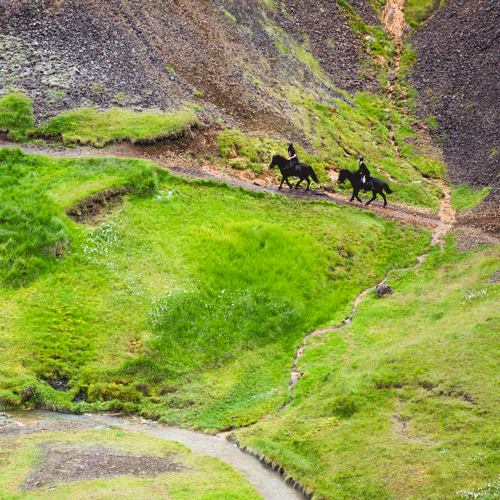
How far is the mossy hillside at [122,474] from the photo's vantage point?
13.9 m

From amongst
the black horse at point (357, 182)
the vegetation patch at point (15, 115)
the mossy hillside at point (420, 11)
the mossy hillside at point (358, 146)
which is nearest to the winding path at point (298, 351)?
the black horse at point (357, 182)

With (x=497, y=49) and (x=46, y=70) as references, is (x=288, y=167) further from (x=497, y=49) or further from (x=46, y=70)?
(x=497, y=49)

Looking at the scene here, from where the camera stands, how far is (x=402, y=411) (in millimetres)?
18125

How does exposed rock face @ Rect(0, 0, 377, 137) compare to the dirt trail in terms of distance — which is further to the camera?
exposed rock face @ Rect(0, 0, 377, 137)

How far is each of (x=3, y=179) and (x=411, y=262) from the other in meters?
26.8

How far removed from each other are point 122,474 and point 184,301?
456 inches

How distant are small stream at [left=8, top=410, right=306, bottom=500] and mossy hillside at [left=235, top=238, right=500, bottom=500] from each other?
0.53m

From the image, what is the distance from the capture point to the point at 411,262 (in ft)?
109

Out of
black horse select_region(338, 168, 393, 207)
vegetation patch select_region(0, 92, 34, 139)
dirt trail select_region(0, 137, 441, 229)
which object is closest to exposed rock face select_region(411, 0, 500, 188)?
dirt trail select_region(0, 137, 441, 229)

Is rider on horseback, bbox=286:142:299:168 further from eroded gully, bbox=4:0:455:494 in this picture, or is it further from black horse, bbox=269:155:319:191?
eroded gully, bbox=4:0:455:494

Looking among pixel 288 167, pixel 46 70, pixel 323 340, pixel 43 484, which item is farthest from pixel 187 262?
pixel 46 70

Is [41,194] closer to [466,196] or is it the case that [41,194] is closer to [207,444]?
[207,444]

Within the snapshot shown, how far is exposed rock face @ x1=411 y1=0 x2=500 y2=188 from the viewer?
45.5 m

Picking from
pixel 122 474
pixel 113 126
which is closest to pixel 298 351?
pixel 122 474
